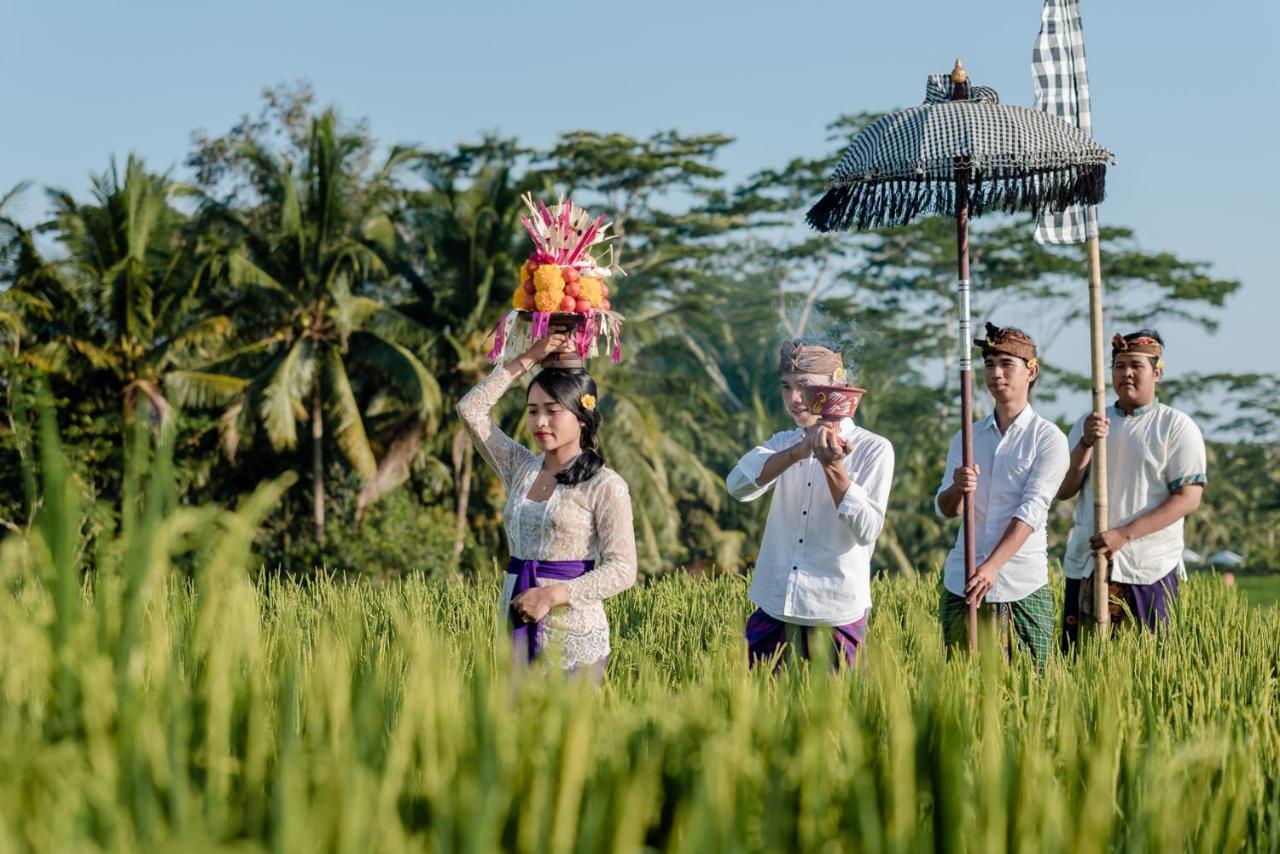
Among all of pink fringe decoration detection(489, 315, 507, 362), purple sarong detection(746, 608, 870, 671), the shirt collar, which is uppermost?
pink fringe decoration detection(489, 315, 507, 362)

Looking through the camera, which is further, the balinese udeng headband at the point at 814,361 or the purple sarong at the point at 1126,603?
the purple sarong at the point at 1126,603

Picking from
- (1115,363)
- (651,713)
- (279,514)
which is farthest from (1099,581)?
(279,514)

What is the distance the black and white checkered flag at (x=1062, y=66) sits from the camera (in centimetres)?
492

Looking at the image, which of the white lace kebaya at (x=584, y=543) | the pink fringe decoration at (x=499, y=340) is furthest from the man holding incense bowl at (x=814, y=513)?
the pink fringe decoration at (x=499, y=340)

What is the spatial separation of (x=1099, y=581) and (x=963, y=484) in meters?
0.80

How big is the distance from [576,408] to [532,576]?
1.46ft

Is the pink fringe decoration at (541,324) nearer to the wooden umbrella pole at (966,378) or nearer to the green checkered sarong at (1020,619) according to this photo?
the wooden umbrella pole at (966,378)

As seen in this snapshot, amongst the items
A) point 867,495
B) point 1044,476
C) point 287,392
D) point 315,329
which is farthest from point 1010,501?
point 315,329

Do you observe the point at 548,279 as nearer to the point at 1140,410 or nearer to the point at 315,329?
the point at 1140,410

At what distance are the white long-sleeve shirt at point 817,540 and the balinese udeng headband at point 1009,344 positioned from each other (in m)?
0.66

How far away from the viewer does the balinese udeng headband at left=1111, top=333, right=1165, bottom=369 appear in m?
4.75

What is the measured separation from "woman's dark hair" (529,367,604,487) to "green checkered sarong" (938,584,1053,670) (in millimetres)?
1464

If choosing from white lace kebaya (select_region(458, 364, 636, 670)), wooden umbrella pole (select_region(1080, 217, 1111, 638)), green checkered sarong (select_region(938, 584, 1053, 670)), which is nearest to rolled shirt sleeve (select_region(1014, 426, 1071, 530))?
green checkered sarong (select_region(938, 584, 1053, 670))

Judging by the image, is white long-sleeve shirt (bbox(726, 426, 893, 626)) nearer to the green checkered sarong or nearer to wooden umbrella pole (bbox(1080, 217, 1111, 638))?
the green checkered sarong
